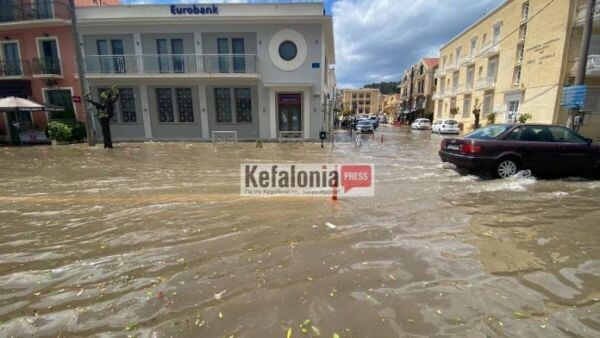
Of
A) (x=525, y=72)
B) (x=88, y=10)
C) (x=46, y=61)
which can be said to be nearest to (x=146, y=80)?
(x=88, y=10)

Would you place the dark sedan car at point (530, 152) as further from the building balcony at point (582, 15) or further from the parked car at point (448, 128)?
the parked car at point (448, 128)

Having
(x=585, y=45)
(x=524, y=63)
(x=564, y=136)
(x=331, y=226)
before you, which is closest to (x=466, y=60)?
(x=524, y=63)

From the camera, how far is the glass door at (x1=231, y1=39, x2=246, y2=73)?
1922cm

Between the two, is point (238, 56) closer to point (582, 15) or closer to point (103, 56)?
point (103, 56)

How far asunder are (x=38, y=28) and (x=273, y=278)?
26.7m

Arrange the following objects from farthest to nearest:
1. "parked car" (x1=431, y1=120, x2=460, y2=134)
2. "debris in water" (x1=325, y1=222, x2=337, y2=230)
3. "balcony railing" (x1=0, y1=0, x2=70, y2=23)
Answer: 1. "parked car" (x1=431, y1=120, x2=460, y2=134)
2. "balcony railing" (x1=0, y1=0, x2=70, y2=23)
3. "debris in water" (x1=325, y1=222, x2=337, y2=230)

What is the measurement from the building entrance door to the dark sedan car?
1355 cm

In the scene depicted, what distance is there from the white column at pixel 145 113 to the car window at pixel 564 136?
21.2 metres

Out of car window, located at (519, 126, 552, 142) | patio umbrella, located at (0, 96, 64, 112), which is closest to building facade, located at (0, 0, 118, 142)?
patio umbrella, located at (0, 96, 64, 112)

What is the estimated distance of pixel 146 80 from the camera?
19.4 m

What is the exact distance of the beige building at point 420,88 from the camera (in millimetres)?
50125

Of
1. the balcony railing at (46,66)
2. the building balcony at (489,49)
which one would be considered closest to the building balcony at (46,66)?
the balcony railing at (46,66)

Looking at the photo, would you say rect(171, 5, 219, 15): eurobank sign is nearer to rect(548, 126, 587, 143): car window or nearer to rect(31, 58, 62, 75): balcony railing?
rect(31, 58, 62, 75): balcony railing

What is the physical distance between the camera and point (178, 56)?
19.2 metres
